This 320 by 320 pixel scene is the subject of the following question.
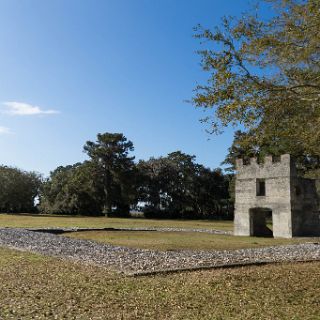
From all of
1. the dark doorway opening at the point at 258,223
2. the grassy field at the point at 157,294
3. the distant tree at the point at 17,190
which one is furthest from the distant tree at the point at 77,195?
the grassy field at the point at 157,294

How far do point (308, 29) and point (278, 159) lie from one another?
22.0 meters

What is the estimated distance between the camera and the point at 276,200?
99.1 feet

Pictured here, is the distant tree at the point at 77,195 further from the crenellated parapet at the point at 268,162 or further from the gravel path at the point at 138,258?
the gravel path at the point at 138,258

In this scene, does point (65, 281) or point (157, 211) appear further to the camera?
point (157, 211)

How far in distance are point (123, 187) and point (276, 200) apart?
3922 centimetres

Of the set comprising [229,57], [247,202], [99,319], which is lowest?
[99,319]

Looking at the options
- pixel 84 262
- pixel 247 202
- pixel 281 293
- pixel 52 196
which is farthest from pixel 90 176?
pixel 281 293

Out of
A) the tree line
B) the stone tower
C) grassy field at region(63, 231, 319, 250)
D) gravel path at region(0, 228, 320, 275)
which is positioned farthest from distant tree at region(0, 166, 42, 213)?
gravel path at region(0, 228, 320, 275)

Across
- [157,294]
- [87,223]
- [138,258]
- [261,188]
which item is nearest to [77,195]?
[87,223]

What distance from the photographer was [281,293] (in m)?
9.48

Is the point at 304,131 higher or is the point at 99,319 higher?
the point at 304,131

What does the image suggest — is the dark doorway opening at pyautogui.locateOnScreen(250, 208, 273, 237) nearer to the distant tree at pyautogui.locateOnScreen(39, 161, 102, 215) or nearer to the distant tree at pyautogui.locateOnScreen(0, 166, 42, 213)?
the distant tree at pyautogui.locateOnScreen(39, 161, 102, 215)

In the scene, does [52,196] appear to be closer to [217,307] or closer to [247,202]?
[247,202]

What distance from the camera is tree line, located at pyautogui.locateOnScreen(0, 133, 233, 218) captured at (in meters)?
68.2
